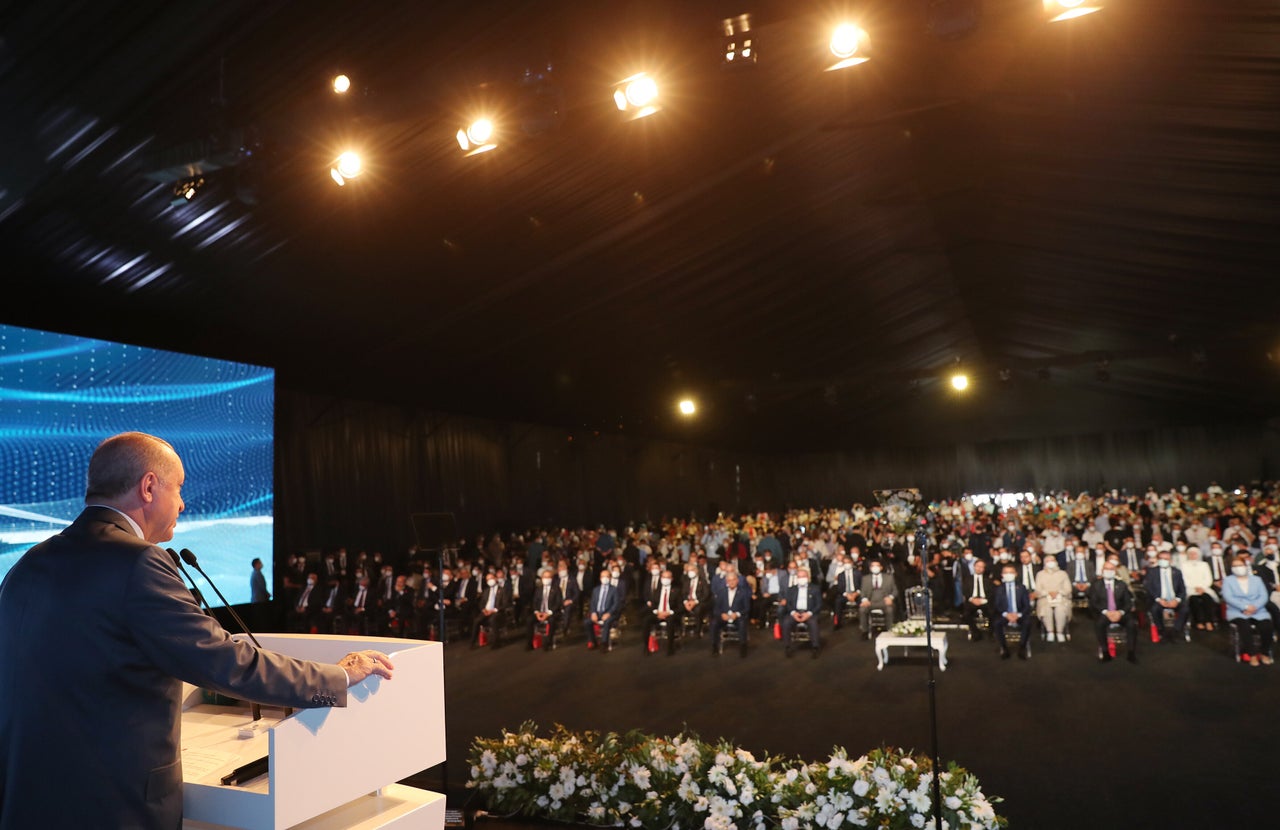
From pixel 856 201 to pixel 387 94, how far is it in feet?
22.7

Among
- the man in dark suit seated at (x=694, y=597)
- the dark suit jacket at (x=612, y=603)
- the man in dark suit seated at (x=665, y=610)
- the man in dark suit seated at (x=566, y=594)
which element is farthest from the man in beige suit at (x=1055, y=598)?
the man in dark suit seated at (x=566, y=594)

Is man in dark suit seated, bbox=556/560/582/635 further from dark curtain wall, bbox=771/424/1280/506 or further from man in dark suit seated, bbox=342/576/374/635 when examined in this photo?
dark curtain wall, bbox=771/424/1280/506

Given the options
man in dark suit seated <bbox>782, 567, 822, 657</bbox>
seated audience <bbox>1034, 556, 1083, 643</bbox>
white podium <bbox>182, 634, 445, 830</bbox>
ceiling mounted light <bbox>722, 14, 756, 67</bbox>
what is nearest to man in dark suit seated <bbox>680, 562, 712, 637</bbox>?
man in dark suit seated <bbox>782, 567, 822, 657</bbox>

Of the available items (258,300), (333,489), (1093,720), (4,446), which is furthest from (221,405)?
(1093,720)

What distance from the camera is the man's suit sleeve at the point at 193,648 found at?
1.71 m

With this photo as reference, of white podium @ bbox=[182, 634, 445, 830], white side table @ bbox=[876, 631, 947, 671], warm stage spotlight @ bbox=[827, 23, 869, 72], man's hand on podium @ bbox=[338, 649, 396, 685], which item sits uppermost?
warm stage spotlight @ bbox=[827, 23, 869, 72]

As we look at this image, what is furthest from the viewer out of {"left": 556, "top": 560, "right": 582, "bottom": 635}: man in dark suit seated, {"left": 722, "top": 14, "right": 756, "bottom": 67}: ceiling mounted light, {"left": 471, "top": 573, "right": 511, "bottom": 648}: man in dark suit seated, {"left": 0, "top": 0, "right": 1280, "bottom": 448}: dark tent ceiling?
{"left": 471, "top": 573, "right": 511, "bottom": 648}: man in dark suit seated

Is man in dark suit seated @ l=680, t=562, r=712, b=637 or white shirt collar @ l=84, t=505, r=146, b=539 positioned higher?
white shirt collar @ l=84, t=505, r=146, b=539

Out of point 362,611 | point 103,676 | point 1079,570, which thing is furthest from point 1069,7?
point 362,611

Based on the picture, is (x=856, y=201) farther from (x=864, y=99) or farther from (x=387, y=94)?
(x=387, y=94)

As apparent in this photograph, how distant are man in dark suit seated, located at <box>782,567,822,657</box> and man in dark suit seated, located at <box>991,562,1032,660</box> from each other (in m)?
1.81

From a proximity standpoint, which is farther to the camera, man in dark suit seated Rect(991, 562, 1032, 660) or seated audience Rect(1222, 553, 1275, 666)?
man in dark suit seated Rect(991, 562, 1032, 660)

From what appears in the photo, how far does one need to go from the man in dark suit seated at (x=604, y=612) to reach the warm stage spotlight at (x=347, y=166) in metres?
5.66

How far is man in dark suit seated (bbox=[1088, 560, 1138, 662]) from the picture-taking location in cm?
838
